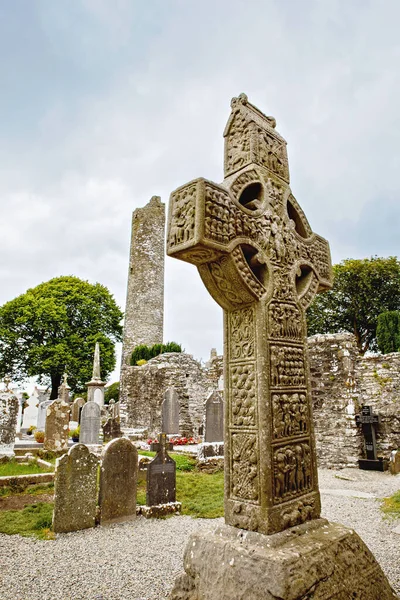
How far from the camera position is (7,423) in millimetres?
9297

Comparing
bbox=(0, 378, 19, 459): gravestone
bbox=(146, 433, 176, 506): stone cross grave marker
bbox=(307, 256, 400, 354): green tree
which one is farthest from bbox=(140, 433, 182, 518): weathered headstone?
bbox=(307, 256, 400, 354): green tree

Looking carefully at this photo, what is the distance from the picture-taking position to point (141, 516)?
213 inches

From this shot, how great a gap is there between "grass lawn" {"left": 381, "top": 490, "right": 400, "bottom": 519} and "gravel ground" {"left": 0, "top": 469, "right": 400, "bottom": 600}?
0.15 meters

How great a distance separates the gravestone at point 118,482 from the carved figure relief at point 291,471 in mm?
3377

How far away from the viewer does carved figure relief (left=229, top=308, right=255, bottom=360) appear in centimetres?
250

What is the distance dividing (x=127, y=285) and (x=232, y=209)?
85.7 feet

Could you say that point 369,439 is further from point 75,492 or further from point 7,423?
point 7,423

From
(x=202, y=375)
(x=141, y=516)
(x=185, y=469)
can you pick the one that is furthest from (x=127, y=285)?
(x=141, y=516)

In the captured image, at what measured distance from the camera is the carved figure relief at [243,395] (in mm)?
2395

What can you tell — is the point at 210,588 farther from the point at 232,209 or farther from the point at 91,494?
the point at 91,494

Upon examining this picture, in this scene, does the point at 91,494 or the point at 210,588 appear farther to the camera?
the point at 91,494

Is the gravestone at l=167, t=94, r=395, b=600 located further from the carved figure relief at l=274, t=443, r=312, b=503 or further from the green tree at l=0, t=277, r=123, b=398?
the green tree at l=0, t=277, r=123, b=398

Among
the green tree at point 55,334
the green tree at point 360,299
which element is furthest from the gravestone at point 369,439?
the green tree at point 55,334

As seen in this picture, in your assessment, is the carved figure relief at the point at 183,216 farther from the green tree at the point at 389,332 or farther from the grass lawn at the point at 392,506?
the green tree at the point at 389,332
